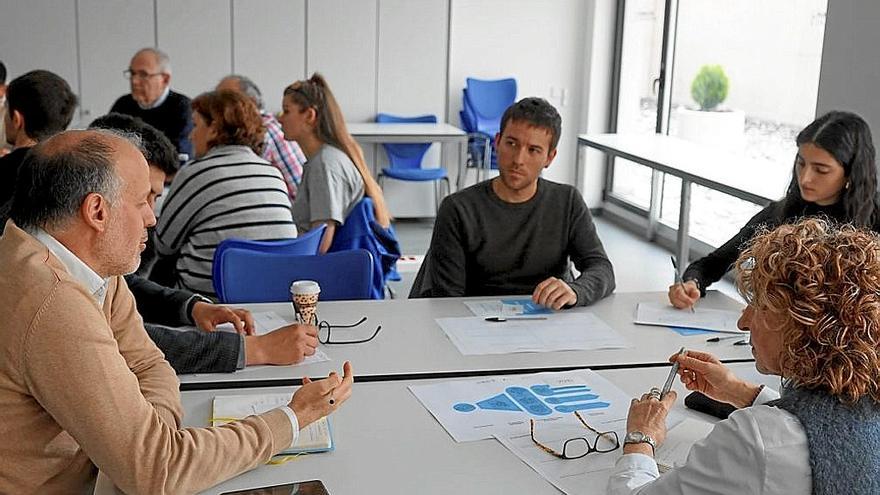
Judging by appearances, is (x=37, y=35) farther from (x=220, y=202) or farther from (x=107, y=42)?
(x=220, y=202)

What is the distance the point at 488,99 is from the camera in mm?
7758

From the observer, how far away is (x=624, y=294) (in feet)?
9.77

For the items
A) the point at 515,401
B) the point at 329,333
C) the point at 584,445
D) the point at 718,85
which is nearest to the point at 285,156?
the point at 329,333

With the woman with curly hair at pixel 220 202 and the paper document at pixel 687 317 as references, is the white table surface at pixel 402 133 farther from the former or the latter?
the paper document at pixel 687 317

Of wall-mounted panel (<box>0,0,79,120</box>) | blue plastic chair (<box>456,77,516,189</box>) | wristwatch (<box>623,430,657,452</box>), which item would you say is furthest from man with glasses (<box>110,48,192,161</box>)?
wristwatch (<box>623,430,657,452</box>)

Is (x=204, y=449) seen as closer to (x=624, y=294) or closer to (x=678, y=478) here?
(x=678, y=478)

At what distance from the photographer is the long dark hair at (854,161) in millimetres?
3027

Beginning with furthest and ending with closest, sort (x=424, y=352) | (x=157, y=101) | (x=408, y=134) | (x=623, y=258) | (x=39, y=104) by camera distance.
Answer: (x=408, y=134) → (x=623, y=258) → (x=157, y=101) → (x=39, y=104) → (x=424, y=352)

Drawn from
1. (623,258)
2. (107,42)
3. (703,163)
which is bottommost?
(623,258)

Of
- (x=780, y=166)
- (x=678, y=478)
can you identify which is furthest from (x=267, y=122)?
(x=678, y=478)

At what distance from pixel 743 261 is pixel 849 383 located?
0.26 metres

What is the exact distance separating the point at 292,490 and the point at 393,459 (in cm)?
22

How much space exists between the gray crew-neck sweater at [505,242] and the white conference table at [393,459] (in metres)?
1.06

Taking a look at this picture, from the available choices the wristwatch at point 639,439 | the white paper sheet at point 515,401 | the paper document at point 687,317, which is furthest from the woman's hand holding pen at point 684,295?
the wristwatch at point 639,439
